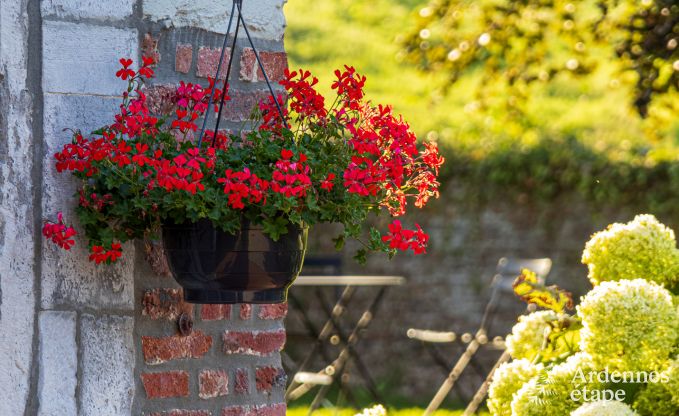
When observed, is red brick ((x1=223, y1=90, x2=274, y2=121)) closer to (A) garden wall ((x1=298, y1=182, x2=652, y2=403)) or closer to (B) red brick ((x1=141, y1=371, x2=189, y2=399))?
(B) red brick ((x1=141, y1=371, x2=189, y2=399))

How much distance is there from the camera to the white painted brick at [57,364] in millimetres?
2389

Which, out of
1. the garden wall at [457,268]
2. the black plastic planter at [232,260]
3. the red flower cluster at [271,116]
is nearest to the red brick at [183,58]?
the red flower cluster at [271,116]

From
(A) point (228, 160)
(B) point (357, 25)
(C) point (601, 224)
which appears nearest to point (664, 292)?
(A) point (228, 160)

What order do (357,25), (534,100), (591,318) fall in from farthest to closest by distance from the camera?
(357,25) → (534,100) → (591,318)

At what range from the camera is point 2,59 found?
2354 mm

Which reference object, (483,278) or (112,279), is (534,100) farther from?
(112,279)

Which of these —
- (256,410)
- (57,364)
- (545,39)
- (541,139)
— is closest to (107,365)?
(57,364)

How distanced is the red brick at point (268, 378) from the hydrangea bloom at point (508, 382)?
1.88 feet

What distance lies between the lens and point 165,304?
2.59m

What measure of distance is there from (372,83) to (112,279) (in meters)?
11.4

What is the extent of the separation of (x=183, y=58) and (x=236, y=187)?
2.05 feet

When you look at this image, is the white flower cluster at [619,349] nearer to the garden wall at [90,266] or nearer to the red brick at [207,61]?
the garden wall at [90,266]

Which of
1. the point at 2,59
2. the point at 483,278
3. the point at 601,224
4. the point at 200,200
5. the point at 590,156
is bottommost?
the point at 483,278

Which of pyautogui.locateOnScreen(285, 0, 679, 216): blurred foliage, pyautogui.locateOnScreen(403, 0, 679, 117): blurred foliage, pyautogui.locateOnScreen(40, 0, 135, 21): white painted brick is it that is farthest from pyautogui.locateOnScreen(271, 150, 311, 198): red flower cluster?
pyautogui.locateOnScreen(285, 0, 679, 216): blurred foliage
